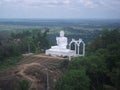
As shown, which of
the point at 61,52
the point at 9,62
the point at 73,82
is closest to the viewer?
the point at 73,82

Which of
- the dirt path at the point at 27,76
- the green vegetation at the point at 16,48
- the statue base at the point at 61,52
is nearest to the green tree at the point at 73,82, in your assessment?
the dirt path at the point at 27,76

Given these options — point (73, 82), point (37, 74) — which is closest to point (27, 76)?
point (37, 74)

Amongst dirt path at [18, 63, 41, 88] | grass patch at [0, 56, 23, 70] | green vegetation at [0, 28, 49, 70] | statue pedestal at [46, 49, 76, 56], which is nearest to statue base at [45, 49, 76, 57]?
statue pedestal at [46, 49, 76, 56]

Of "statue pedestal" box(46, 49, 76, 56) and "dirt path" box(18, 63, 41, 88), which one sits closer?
"dirt path" box(18, 63, 41, 88)

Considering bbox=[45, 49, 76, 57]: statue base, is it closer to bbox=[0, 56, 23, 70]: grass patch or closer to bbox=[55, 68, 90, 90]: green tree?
bbox=[0, 56, 23, 70]: grass patch

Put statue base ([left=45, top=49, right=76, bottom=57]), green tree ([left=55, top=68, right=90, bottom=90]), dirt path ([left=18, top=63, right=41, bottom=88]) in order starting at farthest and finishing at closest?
statue base ([left=45, top=49, right=76, bottom=57])
dirt path ([left=18, top=63, right=41, bottom=88])
green tree ([left=55, top=68, right=90, bottom=90])

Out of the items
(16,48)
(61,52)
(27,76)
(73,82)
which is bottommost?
(27,76)

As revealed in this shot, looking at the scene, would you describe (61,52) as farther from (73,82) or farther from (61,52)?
(73,82)

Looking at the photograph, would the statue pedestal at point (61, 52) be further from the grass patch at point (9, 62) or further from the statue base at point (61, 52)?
the grass patch at point (9, 62)
